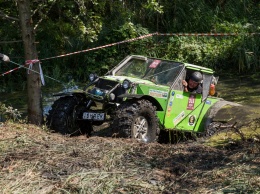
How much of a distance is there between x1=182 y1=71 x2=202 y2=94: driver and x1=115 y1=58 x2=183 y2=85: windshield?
27cm

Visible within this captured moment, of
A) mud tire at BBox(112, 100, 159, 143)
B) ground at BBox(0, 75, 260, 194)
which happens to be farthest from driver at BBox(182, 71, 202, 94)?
ground at BBox(0, 75, 260, 194)

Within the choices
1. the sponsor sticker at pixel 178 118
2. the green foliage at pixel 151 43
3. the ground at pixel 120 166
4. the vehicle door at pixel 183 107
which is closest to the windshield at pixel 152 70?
the vehicle door at pixel 183 107

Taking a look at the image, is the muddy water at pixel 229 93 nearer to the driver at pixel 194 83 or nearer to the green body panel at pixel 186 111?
the green body panel at pixel 186 111

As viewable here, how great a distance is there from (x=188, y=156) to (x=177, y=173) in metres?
0.68

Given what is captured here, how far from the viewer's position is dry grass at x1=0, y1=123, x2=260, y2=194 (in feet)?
17.2

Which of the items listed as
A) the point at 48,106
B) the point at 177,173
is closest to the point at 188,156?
the point at 177,173

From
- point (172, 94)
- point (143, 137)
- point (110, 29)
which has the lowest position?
point (143, 137)

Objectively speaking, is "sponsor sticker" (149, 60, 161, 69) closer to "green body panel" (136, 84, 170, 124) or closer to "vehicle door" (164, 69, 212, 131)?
"vehicle door" (164, 69, 212, 131)

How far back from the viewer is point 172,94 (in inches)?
358

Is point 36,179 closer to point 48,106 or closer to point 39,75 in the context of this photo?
point 39,75

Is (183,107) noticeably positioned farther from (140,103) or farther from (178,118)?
(140,103)

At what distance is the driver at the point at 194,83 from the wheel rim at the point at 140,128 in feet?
4.42

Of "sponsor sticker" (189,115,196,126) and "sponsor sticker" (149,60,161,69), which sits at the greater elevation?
"sponsor sticker" (149,60,161,69)

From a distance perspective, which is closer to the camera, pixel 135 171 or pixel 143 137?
pixel 135 171
